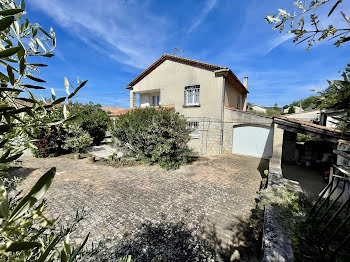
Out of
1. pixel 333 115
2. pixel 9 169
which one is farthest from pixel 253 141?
pixel 9 169

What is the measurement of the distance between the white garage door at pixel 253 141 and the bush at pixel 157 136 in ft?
17.2

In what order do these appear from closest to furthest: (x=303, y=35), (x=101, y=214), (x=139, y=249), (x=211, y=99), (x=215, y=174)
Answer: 1. (x=303, y=35)
2. (x=139, y=249)
3. (x=101, y=214)
4. (x=215, y=174)
5. (x=211, y=99)

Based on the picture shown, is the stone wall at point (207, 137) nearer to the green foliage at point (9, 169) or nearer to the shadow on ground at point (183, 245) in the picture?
the shadow on ground at point (183, 245)

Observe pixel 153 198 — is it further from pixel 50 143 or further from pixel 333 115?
pixel 333 115

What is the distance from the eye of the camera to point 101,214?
447cm

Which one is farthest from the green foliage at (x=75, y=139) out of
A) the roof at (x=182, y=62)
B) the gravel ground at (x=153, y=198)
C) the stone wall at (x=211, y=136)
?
the stone wall at (x=211, y=136)

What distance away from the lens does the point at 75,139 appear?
11656 millimetres

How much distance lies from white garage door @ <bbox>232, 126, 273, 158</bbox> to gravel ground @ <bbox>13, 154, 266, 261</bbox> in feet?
11.5

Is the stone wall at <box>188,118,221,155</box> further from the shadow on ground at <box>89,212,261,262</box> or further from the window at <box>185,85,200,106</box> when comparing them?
the shadow on ground at <box>89,212,261,262</box>

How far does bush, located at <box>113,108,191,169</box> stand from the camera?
8867mm

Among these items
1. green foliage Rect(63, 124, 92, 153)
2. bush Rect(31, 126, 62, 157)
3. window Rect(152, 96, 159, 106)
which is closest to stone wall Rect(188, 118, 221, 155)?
window Rect(152, 96, 159, 106)

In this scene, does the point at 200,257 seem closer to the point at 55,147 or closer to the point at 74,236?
the point at 74,236

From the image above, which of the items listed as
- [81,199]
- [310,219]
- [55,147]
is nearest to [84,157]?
[55,147]

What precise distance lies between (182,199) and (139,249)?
233 centimetres
